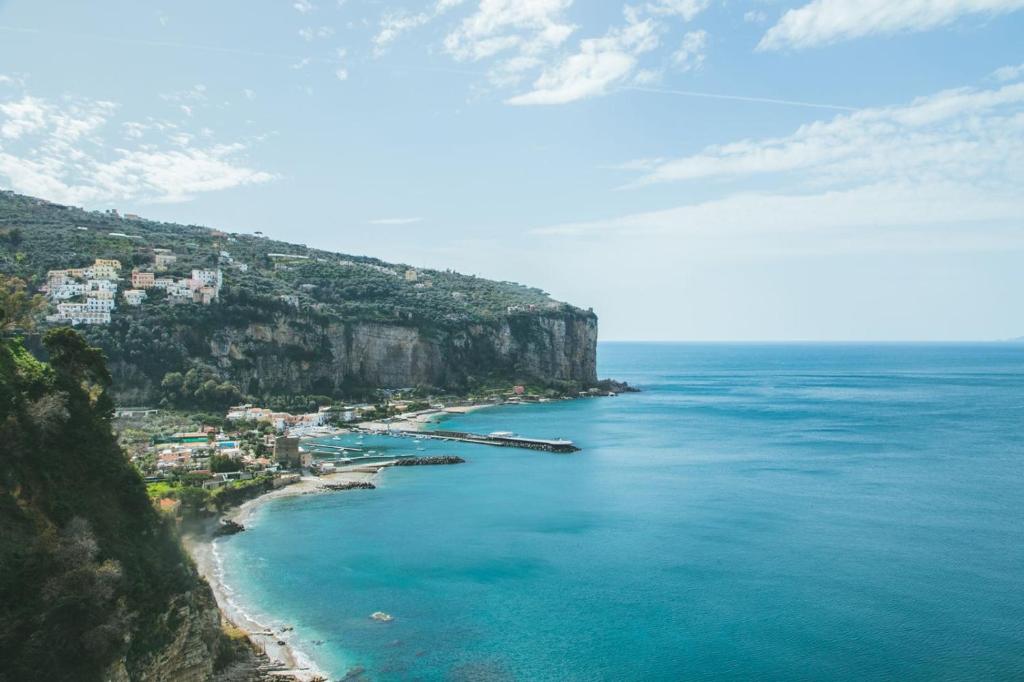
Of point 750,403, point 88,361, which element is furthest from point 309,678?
point 750,403

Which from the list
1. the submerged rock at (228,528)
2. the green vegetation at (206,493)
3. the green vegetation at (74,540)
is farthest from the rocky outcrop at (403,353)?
the green vegetation at (74,540)

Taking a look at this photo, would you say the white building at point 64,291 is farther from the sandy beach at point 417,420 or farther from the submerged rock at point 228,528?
the submerged rock at point 228,528

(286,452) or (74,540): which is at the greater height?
(74,540)

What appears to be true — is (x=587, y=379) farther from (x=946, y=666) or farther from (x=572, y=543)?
(x=946, y=666)

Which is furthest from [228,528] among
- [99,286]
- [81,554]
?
[99,286]

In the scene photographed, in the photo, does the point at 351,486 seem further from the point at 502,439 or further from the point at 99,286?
the point at 99,286
